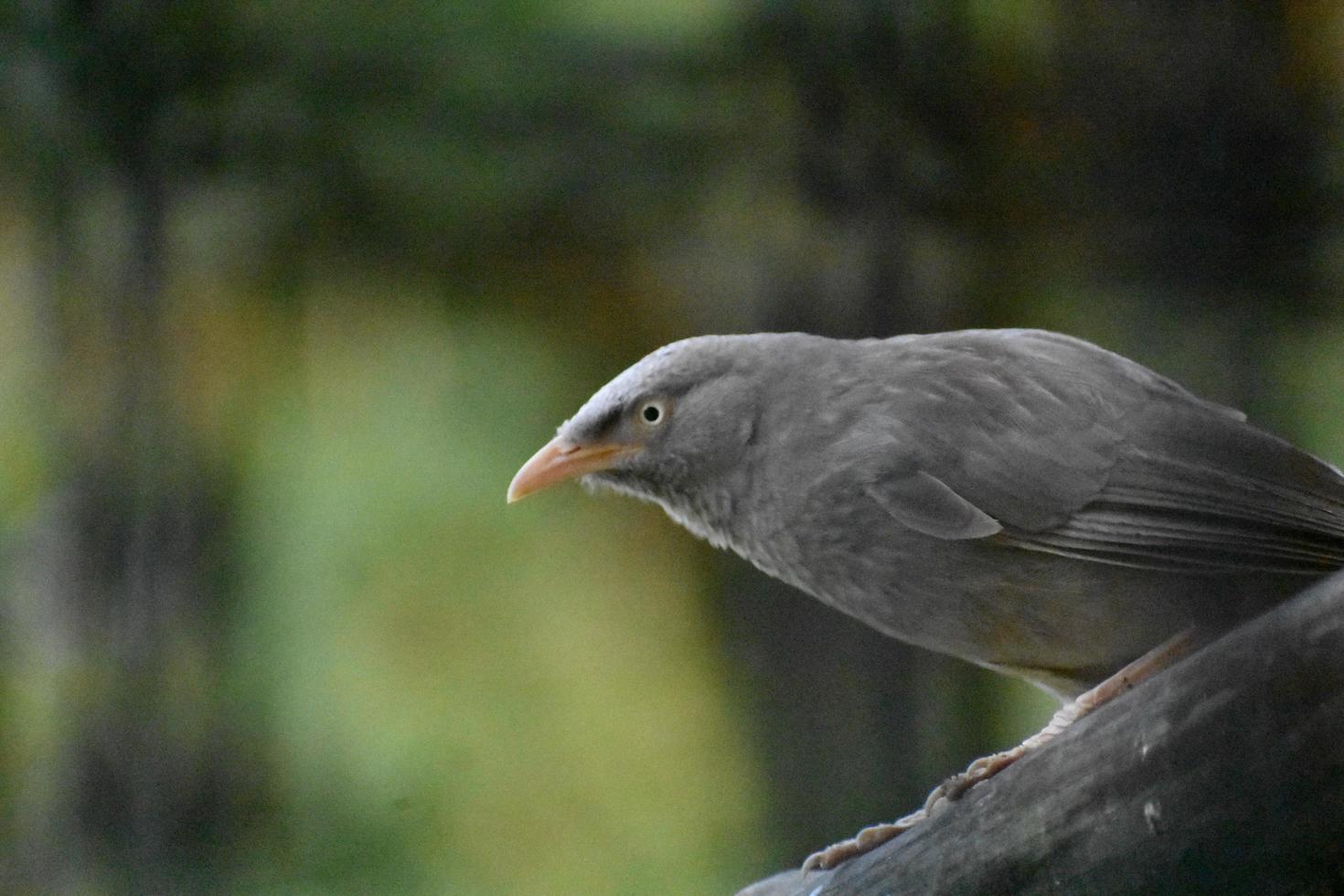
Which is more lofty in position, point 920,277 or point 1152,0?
point 1152,0

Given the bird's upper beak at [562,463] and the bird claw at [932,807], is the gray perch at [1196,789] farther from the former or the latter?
the bird's upper beak at [562,463]

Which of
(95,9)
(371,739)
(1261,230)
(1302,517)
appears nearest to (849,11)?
(1261,230)

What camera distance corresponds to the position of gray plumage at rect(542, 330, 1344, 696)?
1.58 metres

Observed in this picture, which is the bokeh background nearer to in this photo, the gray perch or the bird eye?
the bird eye

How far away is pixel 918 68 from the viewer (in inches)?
100

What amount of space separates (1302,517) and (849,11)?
1.59 m

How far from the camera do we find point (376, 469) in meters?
3.21

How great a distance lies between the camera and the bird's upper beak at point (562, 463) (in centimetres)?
194

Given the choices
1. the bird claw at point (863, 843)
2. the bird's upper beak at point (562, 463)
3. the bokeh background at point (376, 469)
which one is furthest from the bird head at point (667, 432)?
the bokeh background at point (376, 469)

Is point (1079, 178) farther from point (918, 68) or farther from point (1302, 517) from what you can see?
point (1302, 517)

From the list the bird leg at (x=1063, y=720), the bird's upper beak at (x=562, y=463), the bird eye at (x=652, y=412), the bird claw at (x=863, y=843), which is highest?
the bird eye at (x=652, y=412)

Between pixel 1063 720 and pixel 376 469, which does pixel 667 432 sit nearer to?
pixel 1063 720

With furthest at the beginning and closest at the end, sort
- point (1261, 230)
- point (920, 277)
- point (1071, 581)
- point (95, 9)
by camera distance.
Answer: point (95, 9) → point (920, 277) → point (1261, 230) → point (1071, 581)

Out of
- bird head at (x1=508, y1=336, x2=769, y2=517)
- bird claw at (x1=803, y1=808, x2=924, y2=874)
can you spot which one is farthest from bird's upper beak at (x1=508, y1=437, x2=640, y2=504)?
bird claw at (x1=803, y1=808, x2=924, y2=874)
